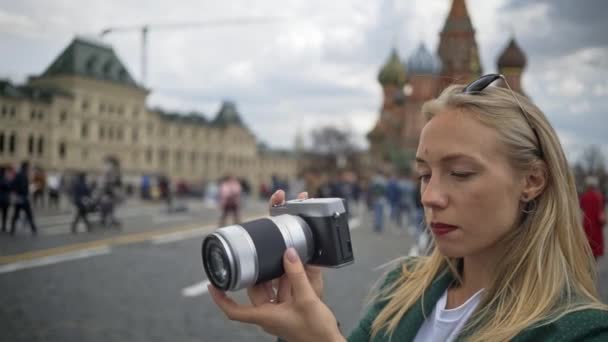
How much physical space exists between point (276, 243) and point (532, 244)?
0.68 m

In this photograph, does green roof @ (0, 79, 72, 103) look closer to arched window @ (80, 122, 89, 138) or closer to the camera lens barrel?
arched window @ (80, 122, 89, 138)

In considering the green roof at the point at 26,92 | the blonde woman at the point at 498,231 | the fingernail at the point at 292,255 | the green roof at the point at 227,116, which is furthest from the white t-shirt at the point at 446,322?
the green roof at the point at 227,116

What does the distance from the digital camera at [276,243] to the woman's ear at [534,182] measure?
50 centimetres

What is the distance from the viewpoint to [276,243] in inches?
53.2

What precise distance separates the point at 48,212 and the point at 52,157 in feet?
39.6

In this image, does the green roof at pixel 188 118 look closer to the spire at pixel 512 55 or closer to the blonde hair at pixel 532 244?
the spire at pixel 512 55

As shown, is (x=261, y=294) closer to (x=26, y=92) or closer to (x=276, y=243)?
(x=276, y=243)

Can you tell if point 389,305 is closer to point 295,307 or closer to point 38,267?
point 295,307

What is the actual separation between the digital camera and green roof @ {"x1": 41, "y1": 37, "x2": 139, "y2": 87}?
583cm

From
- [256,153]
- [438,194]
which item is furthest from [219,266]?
[256,153]

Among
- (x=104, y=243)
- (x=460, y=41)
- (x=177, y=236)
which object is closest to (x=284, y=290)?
(x=104, y=243)

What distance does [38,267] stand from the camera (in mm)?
7703

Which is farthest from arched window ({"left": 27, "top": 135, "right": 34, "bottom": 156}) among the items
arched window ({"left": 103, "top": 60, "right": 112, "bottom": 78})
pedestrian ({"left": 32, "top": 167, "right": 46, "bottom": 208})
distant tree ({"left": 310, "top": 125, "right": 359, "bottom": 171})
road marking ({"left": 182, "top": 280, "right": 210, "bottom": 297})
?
distant tree ({"left": 310, "top": 125, "right": 359, "bottom": 171})

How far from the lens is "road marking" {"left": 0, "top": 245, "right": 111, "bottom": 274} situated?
24.7ft
